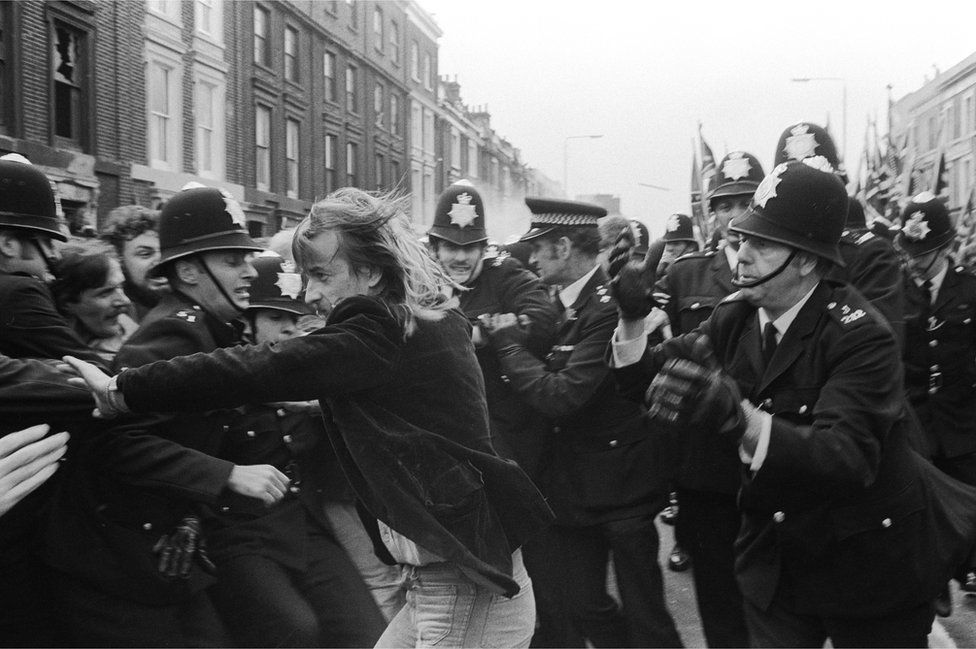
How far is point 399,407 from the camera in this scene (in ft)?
9.09

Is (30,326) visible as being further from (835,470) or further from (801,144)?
(801,144)

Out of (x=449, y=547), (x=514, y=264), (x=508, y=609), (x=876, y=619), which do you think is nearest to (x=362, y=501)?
(x=449, y=547)

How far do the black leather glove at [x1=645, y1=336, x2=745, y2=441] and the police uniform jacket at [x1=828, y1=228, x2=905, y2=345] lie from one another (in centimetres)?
185

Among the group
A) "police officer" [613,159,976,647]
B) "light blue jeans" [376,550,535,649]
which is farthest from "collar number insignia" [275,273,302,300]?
"police officer" [613,159,976,647]

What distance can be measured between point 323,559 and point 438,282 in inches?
60.2

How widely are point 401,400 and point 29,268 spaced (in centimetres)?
159

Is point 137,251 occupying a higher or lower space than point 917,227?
lower

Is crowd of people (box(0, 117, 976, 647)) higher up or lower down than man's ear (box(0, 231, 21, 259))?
lower down

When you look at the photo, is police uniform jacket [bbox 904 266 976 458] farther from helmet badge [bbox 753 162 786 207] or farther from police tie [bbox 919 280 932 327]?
helmet badge [bbox 753 162 786 207]

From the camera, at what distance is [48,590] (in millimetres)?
3289

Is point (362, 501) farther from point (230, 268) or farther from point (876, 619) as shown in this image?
point (876, 619)

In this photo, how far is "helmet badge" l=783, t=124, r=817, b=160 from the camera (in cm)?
459

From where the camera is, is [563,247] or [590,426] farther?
[563,247]

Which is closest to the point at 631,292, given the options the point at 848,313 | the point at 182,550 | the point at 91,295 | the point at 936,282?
the point at 848,313
